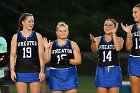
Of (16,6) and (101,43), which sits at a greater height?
(16,6)

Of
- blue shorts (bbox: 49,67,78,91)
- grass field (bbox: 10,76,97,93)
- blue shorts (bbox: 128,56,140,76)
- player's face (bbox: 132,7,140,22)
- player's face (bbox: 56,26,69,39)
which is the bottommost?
grass field (bbox: 10,76,97,93)

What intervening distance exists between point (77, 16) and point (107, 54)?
1337 centimetres

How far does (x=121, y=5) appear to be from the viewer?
2206 centimetres

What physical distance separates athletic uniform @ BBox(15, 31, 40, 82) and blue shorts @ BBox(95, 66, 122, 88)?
3.39 feet

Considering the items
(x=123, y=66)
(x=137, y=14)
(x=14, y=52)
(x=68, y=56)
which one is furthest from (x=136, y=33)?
(x=123, y=66)

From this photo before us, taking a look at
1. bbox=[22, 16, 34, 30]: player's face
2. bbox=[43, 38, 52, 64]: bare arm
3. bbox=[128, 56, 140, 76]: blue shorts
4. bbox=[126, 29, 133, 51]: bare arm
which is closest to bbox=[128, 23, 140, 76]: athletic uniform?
bbox=[128, 56, 140, 76]: blue shorts

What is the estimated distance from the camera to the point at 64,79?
8.61 m

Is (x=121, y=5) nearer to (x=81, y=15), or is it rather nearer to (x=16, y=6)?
(x=81, y=15)

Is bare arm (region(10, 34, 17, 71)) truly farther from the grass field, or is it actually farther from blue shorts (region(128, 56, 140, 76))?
the grass field

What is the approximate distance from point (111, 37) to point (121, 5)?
13341 mm

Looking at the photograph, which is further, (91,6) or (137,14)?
(91,6)

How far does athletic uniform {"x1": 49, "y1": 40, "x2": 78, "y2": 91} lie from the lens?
8586 mm

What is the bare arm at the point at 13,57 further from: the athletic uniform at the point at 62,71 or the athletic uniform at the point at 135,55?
the athletic uniform at the point at 135,55

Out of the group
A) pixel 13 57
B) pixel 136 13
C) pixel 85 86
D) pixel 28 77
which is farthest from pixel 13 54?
pixel 85 86
